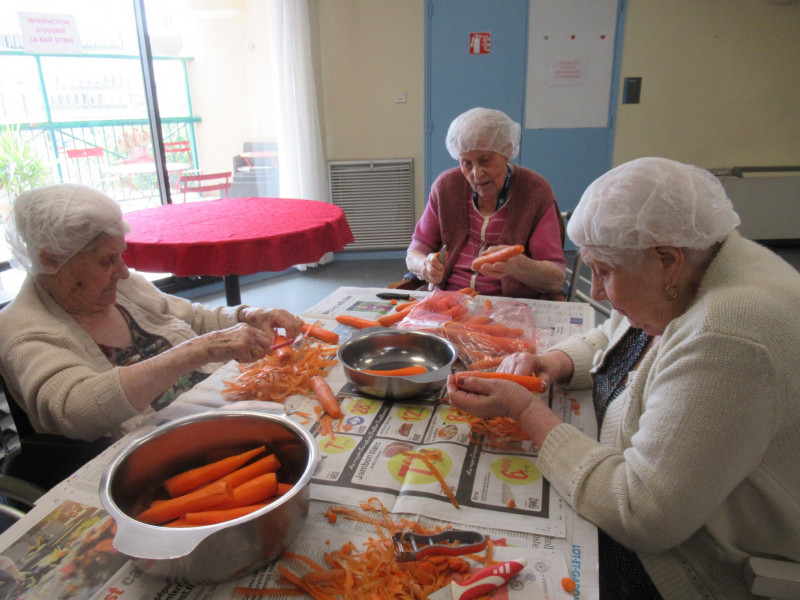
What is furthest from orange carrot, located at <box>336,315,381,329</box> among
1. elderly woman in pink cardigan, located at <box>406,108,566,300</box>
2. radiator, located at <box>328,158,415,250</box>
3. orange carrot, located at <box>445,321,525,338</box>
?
radiator, located at <box>328,158,415,250</box>

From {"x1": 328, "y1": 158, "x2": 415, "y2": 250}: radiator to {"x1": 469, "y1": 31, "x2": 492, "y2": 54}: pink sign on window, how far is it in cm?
123

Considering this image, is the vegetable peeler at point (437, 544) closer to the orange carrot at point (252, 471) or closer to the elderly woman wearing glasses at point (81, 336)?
the orange carrot at point (252, 471)

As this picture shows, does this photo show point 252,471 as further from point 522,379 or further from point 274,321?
point 274,321

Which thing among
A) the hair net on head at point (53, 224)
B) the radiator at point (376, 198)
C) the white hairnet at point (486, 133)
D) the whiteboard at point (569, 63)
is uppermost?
the whiteboard at point (569, 63)

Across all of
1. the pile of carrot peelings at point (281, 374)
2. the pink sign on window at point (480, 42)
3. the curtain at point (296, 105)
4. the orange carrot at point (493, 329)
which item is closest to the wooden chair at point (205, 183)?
the curtain at point (296, 105)

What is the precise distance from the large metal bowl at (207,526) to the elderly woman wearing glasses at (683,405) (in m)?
0.41

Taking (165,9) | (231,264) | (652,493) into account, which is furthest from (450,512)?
(165,9)

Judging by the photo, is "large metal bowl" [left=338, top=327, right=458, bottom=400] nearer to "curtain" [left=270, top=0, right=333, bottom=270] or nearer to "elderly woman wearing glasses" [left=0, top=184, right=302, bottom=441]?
"elderly woman wearing glasses" [left=0, top=184, right=302, bottom=441]

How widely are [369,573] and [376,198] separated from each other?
205 inches

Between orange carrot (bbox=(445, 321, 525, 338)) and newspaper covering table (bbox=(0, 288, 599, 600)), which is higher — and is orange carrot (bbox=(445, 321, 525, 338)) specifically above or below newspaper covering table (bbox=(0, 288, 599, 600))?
above

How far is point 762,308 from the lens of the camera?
92cm

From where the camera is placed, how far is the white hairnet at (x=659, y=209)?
39.4 inches

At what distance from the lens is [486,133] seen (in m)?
2.38

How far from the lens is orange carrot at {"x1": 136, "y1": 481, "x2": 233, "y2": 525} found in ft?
3.08
